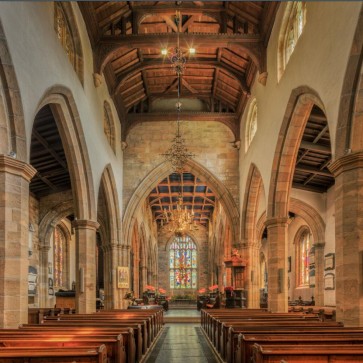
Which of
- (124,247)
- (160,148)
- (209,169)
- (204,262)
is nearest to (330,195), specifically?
(209,169)

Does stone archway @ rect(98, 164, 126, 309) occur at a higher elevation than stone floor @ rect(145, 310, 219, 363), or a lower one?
higher

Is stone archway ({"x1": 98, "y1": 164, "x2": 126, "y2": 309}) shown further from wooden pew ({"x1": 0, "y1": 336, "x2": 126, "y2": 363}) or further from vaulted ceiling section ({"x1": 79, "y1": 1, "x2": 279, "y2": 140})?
wooden pew ({"x1": 0, "y1": 336, "x2": 126, "y2": 363})

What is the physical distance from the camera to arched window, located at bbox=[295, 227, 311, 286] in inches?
977

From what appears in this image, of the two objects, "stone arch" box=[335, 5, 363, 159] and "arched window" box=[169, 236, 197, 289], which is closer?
"stone arch" box=[335, 5, 363, 159]

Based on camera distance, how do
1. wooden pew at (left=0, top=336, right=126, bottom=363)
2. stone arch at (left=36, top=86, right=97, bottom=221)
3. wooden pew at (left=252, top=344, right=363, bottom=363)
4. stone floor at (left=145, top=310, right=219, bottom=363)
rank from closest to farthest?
wooden pew at (left=252, top=344, right=363, bottom=363), wooden pew at (left=0, top=336, right=126, bottom=363), stone floor at (left=145, top=310, right=219, bottom=363), stone arch at (left=36, top=86, right=97, bottom=221)

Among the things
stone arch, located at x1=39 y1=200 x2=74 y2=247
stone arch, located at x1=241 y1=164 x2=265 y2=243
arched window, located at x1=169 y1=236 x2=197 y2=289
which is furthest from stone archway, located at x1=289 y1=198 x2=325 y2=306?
arched window, located at x1=169 y1=236 x2=197 y2=289

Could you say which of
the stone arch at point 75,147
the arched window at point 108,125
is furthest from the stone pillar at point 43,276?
the stone arch at point 75,147

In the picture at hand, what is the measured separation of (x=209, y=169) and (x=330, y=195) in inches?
207

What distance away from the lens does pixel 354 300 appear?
27.9 ft

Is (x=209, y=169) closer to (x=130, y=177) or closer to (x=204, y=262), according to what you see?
(x=130, y=177)

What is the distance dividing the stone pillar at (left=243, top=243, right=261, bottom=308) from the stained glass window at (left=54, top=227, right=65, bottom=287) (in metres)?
9.21

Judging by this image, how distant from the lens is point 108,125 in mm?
20203

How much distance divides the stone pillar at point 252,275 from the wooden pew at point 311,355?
53.2 feet

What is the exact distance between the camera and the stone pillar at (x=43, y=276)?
21.8 metres
